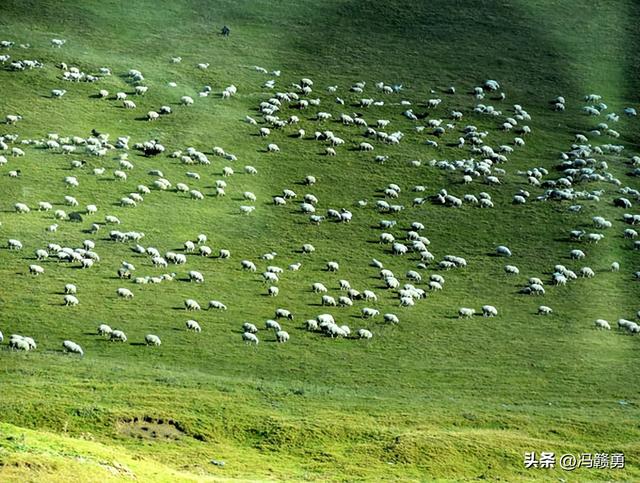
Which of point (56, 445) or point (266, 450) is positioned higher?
point (56, 445)

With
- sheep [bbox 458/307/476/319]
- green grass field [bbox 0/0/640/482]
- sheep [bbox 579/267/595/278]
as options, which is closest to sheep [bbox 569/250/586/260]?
green grass field [bbox 0/0/640/482]

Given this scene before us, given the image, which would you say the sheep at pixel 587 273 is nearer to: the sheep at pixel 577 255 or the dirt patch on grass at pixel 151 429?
the sheep at pixel 577 255

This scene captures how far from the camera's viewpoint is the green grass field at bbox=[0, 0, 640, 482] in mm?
57062

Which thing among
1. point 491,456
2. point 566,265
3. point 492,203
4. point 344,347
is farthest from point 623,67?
point 491,456

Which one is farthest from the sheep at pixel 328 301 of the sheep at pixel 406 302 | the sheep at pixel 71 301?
the sheep at pixel 71 301

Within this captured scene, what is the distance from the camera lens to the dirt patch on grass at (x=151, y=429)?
5566 centimetres

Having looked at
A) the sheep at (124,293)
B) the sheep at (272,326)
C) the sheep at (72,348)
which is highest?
the sheep at (72,348)

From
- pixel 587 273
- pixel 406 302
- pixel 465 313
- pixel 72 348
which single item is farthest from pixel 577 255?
pixel 72 348

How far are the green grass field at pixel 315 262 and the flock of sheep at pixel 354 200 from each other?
623 millimetres

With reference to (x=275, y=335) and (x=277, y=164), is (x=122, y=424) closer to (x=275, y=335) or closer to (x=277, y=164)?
(x=275, y=335)

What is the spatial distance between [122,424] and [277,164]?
171 feet

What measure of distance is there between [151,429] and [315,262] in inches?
1268

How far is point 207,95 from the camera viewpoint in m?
119

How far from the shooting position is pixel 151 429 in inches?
2223
